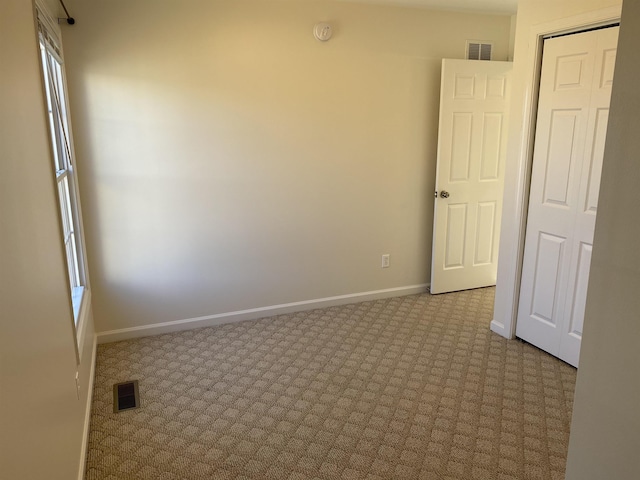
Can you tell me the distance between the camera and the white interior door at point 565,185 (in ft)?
8.97

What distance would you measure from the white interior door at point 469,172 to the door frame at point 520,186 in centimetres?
80

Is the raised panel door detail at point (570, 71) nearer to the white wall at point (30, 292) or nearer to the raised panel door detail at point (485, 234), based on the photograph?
the raised panel door detail at point (485, 234)

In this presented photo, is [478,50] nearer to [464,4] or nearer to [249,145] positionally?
[464,4]

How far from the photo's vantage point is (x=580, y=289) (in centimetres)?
295

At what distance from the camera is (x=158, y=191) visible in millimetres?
3396

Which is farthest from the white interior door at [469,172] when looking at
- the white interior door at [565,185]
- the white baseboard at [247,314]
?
the white interior door at [565,185]

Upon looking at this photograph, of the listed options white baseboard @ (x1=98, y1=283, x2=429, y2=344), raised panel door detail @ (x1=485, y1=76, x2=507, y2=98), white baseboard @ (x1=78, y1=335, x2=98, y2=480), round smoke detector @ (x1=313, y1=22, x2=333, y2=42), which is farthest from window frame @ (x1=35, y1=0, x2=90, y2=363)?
raised panel door detail @ (x1=485, y1=76, x2=507, y2=98)

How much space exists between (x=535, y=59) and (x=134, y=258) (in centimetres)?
305

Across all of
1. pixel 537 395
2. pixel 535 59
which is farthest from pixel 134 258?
pixel 535 59

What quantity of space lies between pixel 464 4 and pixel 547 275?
7.21 ft

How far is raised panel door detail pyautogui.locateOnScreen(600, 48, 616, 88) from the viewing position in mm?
2622

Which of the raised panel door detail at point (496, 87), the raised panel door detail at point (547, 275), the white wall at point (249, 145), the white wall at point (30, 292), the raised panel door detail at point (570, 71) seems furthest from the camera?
the raised panel door detail at point (496, 87)

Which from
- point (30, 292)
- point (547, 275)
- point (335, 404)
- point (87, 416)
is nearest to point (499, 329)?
point (547, 275)

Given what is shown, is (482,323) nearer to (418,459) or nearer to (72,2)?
(418,459)
